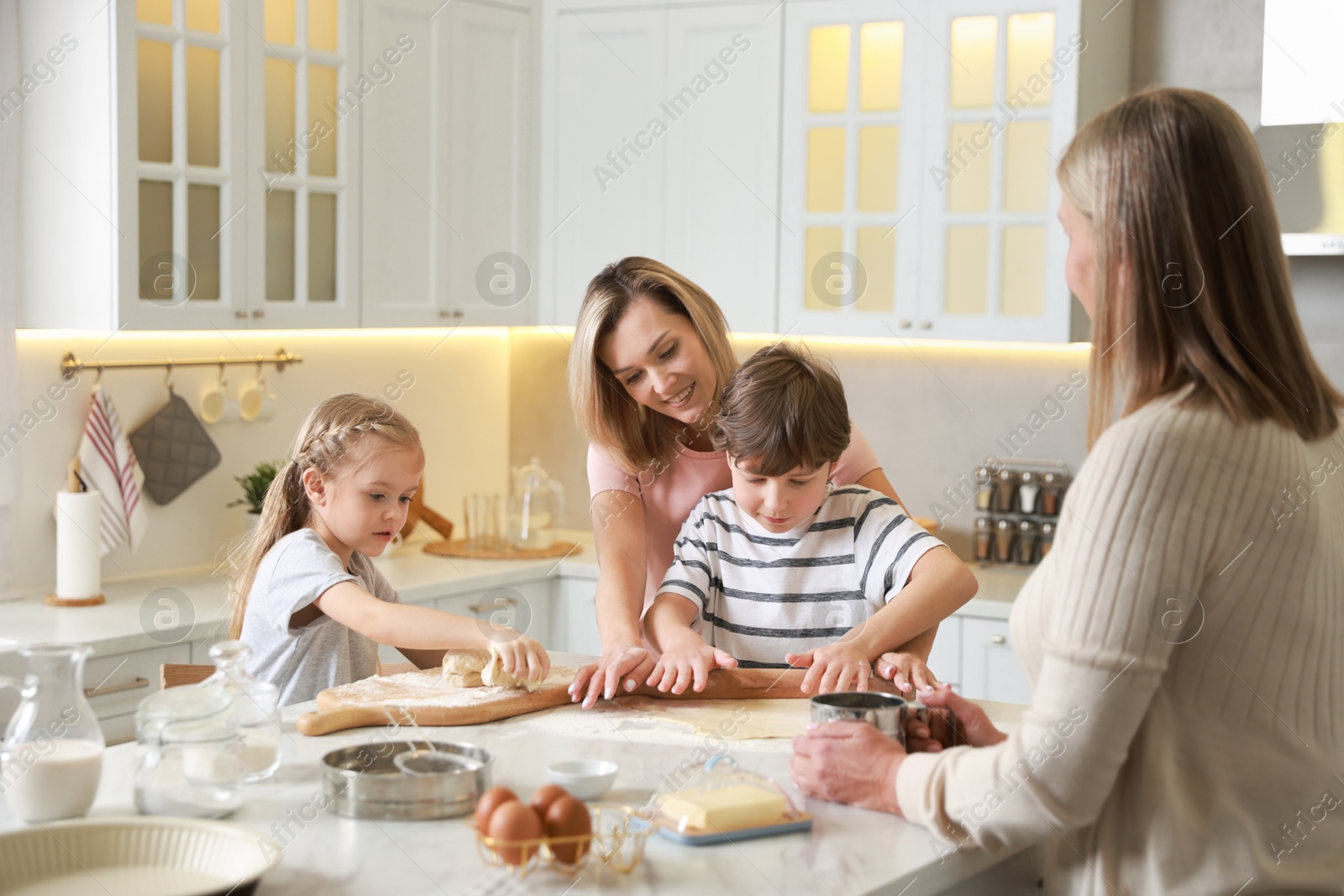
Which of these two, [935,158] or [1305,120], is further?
[935,158]

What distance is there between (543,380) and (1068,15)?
6.24 ft

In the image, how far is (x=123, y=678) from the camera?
2.70 m

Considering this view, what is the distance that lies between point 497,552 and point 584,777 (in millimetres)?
2406

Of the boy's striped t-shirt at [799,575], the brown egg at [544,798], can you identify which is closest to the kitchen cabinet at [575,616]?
the boy's striped t-shirt at [799,575]

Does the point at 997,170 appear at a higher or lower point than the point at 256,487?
higher

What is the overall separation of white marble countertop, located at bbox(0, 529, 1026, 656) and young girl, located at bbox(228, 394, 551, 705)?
0.77 m

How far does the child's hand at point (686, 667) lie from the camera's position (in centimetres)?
170

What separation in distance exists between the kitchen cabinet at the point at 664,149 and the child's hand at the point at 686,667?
6.31 ft

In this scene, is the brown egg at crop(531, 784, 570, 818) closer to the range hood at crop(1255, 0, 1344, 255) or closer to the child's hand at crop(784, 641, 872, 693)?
the child's hand at crop(784, 641, 872, 693)

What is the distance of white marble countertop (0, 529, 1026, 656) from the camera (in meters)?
2.71

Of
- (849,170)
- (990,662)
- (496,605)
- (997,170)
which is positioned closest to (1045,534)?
(990,662)

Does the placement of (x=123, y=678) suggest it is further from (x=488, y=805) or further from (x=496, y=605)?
(x=488, y=805)

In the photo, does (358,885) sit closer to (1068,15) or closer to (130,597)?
(130,597)

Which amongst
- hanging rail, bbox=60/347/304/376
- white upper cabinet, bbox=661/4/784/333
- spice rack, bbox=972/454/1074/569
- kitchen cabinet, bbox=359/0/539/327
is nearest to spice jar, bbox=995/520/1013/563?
spice rack, bbox=972/454/1074/569
